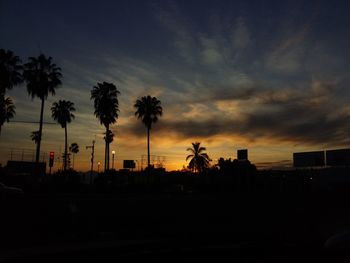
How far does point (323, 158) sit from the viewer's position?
8606 cm

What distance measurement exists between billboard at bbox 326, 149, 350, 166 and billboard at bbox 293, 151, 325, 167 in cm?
145

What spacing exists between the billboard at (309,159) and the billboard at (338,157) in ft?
4.77

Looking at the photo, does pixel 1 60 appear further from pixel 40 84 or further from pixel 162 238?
pixel 162 238

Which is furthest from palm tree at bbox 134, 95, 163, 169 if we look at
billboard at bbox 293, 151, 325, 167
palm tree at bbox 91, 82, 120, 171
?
billboard at bbox 293, 151, 325, 167

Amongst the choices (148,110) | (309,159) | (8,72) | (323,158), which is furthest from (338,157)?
(8,72)

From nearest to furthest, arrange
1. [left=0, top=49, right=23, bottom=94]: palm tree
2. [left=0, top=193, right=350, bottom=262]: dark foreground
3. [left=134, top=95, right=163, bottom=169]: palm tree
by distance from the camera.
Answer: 1. [left=0, top=193, right=350, bottom=262]: dark foreground
2. [left=0, top=49, right=23, bottom=94]: palm tree
3. [left=134, top=95, right=163, bottom=169]: palm tree

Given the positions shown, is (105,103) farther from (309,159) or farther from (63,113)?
(309,159)

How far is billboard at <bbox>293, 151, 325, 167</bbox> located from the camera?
8575 cm

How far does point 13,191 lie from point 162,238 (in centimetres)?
2396

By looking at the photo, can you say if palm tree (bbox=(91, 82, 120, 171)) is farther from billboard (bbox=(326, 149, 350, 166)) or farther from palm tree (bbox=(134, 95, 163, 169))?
billboard (bbox=(326, 149, 350, 166))

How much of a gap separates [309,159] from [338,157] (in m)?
6.62

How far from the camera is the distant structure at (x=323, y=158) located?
83.6 metres

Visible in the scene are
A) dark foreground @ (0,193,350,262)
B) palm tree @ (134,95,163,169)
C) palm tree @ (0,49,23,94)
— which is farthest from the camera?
palm tree @ (134,95,163,169)

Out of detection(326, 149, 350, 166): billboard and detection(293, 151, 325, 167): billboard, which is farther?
detection(293, 151, 325, 167): billboard
